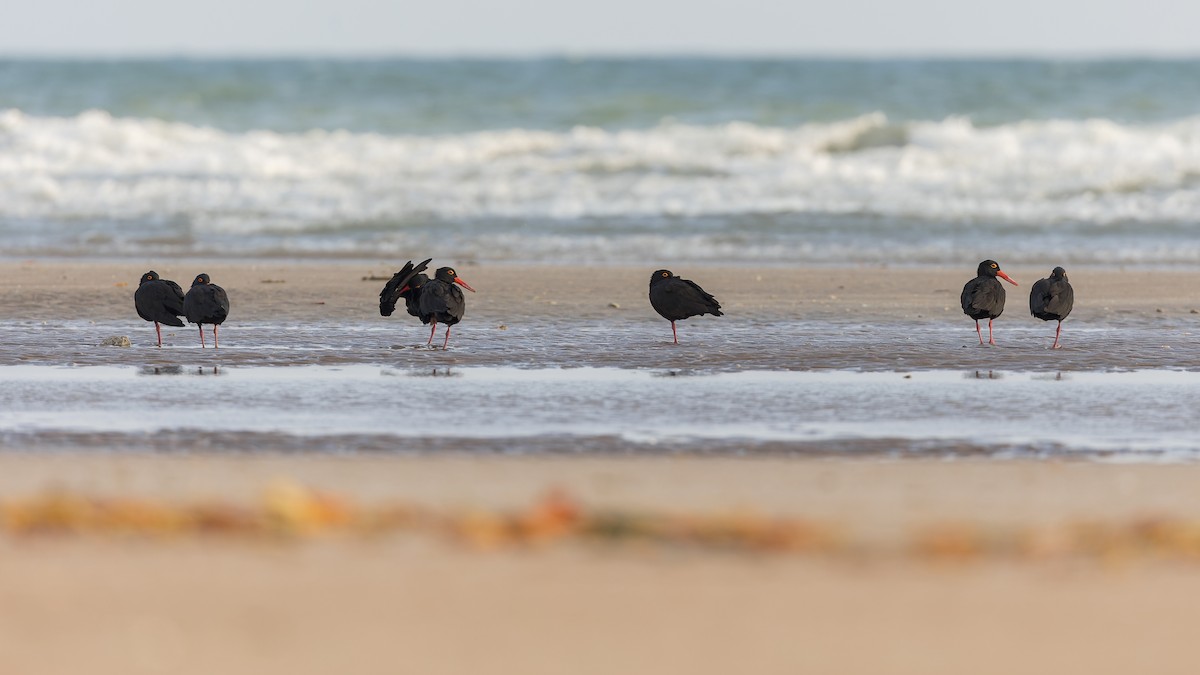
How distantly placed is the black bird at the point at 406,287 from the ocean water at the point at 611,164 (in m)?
6.17

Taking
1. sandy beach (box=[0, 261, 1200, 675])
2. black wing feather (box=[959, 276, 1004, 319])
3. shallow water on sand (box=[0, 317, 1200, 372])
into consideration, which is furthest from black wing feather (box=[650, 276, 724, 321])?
sandy beach (box=[0, 261, 1200, 675])

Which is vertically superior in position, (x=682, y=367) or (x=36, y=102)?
(x=36, y=102)

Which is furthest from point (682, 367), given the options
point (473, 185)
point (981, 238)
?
point (473, 185)

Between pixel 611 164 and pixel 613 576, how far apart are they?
22018 millimetres

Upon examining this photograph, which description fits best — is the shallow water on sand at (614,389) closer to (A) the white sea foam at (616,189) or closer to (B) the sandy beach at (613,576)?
(B) the sandy beach at (613,576)

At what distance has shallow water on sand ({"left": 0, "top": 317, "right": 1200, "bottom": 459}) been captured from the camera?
7.11m

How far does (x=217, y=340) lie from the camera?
10.8 meters

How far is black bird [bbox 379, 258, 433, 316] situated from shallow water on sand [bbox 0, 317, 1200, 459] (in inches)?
9.2

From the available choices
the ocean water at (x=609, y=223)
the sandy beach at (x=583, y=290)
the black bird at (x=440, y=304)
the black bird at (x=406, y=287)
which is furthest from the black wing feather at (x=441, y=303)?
the sandy beach at (x=583, y=290)

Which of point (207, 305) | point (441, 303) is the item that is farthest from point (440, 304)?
point (207, 305)

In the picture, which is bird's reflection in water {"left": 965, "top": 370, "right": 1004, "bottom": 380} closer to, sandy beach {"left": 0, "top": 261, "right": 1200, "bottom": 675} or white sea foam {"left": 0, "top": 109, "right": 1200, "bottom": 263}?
sandy beach {"left": 0, "top": 261, "right": 1200, "bottom": 675}

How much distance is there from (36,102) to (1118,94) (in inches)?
992

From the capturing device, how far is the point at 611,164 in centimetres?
2625

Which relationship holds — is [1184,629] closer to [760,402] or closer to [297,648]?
[297,648]
